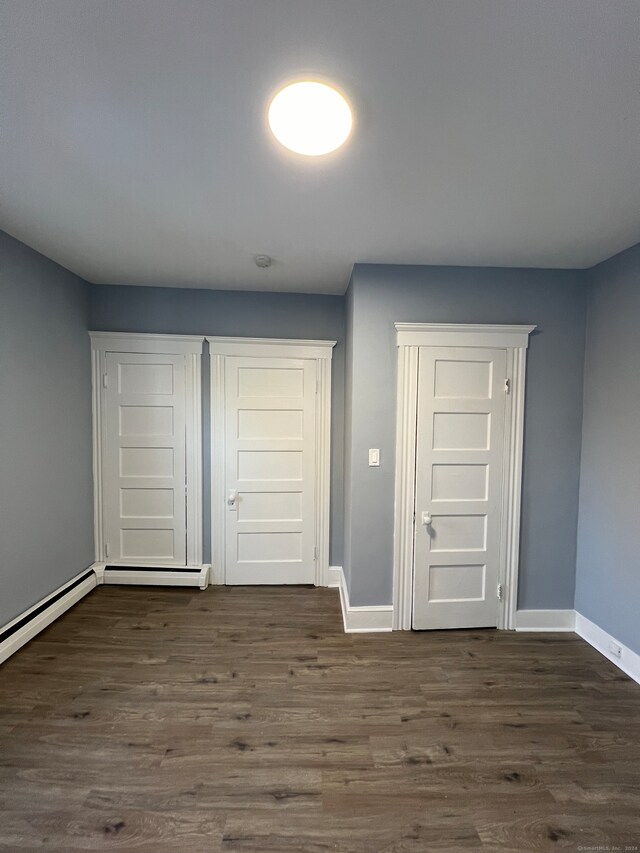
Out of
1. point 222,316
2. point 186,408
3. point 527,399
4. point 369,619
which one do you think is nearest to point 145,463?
point 186,408

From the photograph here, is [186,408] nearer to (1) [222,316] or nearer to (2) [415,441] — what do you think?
(1) [222,316]

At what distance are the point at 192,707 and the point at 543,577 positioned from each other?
A: 2.38 m

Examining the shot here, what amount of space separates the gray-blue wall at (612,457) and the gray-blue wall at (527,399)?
0.25ft

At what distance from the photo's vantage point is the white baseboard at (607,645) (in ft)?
6.44

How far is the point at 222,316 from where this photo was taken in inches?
113

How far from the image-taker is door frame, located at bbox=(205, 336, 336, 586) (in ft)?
9.39

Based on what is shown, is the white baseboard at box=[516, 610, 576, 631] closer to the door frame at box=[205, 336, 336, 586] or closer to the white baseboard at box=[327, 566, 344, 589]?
the white baseboard at box=[327, 566, 344, 589]

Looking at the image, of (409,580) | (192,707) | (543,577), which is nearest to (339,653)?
(409,580)

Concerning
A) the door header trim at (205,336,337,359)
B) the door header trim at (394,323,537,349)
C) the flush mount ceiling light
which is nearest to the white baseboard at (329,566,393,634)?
the door header trim at (394,323,537,349)

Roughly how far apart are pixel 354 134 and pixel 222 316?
1926 mm

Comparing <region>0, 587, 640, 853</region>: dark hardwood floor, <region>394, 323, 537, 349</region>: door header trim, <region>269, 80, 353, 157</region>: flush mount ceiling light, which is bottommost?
<region>0, 587, 640, 853</region>: dark hardwood floor

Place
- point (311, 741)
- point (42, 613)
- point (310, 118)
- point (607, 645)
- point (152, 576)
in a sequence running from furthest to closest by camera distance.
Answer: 1. point (152, 576)
2. point (42, 613)
3. point (607, 645)
4. point (311, 741)
5. point (310, 118)

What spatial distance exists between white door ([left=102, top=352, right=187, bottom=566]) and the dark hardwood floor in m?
0.71

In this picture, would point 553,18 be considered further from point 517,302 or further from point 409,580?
point 409,580
